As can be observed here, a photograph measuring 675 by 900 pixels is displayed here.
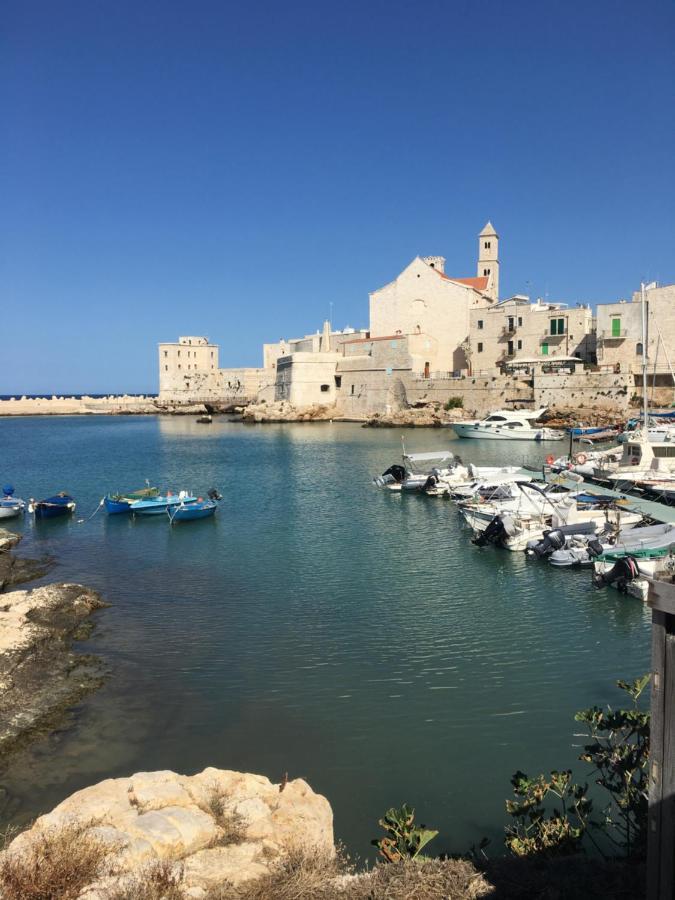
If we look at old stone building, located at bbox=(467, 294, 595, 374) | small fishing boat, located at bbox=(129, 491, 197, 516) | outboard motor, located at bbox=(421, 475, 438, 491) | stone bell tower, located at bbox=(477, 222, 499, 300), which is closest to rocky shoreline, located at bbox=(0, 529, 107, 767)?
small fishing boat, located at bbox=(129, 491, 197, 516)

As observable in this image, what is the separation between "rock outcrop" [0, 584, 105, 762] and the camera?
7.67m

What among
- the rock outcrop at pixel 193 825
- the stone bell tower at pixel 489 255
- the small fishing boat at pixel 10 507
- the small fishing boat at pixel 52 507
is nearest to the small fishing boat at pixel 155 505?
the small fishing boat at pixel 52 507

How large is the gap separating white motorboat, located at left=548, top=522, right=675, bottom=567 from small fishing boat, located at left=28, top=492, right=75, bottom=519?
13.8m

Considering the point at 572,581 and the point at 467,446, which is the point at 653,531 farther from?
the point at 467,446

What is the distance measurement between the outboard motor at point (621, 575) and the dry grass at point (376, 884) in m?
9.03

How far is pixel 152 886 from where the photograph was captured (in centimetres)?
373

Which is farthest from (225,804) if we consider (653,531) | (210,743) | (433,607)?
(653,531)

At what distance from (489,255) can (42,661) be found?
177ft

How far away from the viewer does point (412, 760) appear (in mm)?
6805

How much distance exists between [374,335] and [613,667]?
48.2 meters

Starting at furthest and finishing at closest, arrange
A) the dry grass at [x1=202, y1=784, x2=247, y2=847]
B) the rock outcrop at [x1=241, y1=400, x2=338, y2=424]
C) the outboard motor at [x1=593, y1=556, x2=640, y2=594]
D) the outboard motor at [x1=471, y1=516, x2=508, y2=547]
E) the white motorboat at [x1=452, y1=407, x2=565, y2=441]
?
the rock outcrop at [x1=241, y1=400, x2=338, y2=424], the white motorboat at [x1=452, y1=407, x2=565, y2=441], the outboard motor at [x1=471, y1=516, x2=508, y2=547], the outboard motor at [x1=593, y1=556, x2=640, y2=594], the dry grass at [x1=202, y1=784, x2=247, y2=847]

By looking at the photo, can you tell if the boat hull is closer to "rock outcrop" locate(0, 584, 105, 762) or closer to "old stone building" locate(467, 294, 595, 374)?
"old stone building" locate(467, 294, 595, 374)

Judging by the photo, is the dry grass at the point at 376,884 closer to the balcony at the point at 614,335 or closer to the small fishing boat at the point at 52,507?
the small fishing boat at the point at 52,507

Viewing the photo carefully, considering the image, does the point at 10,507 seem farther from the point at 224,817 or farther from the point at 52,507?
the point at 224,817
